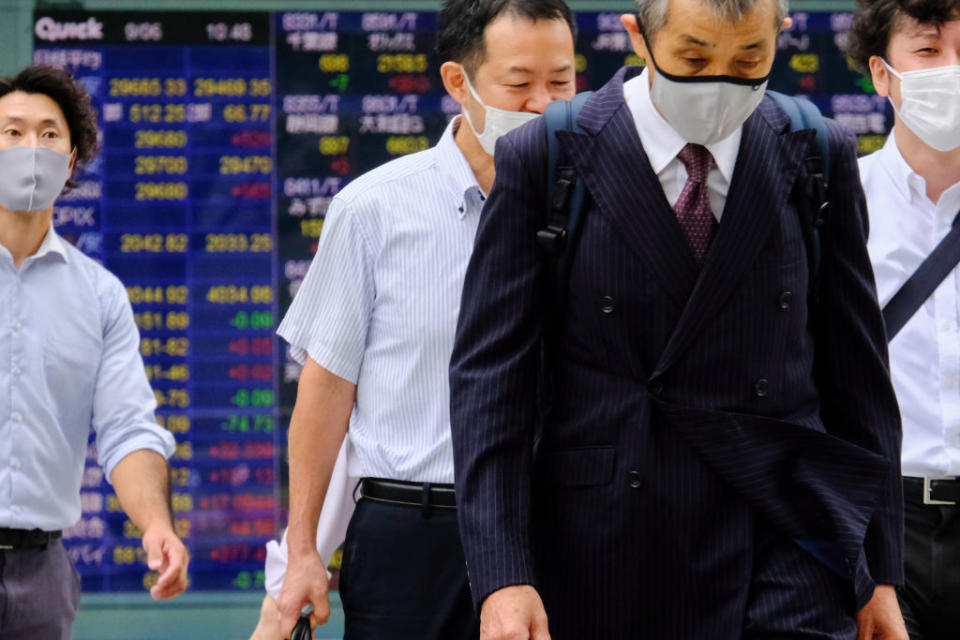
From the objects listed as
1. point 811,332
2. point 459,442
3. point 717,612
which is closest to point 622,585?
point 717,612

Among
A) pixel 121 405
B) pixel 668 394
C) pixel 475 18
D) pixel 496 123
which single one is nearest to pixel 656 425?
pixel 668 394

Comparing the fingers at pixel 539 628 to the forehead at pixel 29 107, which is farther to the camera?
the forehead at pixel 29 107

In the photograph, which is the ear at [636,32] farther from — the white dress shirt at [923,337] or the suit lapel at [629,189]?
the white dress shirt at [923,337]

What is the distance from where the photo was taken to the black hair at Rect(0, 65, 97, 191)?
4.42 meters

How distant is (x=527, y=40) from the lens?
11.7 feet

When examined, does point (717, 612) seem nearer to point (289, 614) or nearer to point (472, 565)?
point (472, 565)

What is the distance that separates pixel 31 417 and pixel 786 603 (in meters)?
2.38

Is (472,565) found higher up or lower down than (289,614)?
higher up

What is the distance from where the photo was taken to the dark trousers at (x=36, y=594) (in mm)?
3912

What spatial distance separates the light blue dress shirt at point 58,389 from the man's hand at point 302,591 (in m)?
0.86

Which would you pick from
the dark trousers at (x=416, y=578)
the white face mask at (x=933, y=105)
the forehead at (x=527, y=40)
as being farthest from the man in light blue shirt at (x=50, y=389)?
the white face mask at (x=933, y=105)

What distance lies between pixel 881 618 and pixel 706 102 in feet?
2.94

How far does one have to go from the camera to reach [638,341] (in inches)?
94.5

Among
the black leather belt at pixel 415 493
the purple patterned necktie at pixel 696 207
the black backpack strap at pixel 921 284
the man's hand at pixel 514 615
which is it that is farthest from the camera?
the black backpack strap at pixel 921 284
